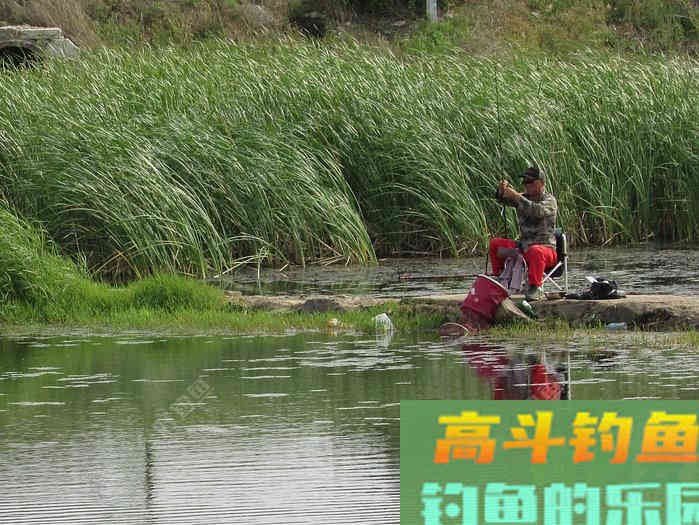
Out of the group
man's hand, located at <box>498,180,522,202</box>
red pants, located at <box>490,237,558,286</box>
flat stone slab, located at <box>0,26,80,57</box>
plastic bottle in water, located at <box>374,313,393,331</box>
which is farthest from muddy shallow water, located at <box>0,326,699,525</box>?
flat stone slab, located at <box>0,26,80,57</box>

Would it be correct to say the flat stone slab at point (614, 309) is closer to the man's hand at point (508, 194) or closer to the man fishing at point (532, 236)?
the man fishing at point (532, 236)

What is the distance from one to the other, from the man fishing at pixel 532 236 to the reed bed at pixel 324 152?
4.99 meters

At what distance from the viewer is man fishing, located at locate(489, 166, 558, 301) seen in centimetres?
1245

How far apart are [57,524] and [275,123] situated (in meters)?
13.0

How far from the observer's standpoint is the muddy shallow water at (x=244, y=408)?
6.68 m

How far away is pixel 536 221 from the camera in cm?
1261

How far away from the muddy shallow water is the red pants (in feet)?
2.95

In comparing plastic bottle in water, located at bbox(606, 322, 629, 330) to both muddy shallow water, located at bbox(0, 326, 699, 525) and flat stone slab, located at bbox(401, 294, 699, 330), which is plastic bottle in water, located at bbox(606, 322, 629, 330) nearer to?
flat stone slab, located at bbox(401, 294, 699, 330)

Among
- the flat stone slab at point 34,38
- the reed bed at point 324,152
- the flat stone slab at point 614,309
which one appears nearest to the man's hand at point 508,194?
the flat stone slab at point 614,309

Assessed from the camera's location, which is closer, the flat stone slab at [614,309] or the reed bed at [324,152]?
the flat stone slab at [614,309]

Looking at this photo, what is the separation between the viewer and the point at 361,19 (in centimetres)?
3894

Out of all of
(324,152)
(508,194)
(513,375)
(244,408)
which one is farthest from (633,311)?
(324,152)

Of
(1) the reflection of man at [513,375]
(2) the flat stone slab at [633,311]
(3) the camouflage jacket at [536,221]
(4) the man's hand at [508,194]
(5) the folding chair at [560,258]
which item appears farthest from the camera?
(5) the folding chair at [560,258]

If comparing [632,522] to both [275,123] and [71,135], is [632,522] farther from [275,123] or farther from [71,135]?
[275,123]
